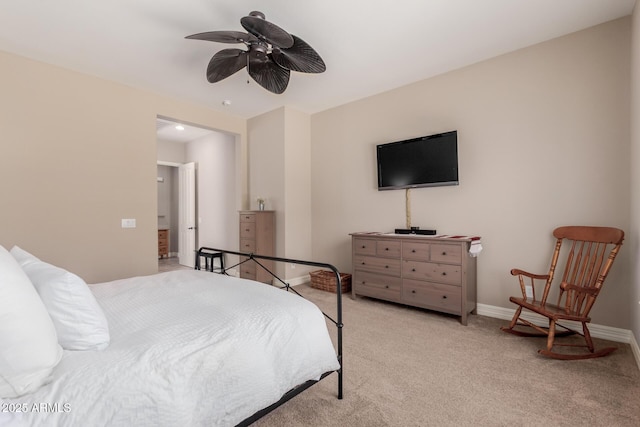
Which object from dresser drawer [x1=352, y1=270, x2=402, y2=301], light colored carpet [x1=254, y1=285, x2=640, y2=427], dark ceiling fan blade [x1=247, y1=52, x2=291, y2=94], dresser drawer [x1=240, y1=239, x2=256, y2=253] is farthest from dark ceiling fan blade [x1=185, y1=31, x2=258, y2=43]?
dresser drawer [x1=240, y1=239, x2=256, y2=253]

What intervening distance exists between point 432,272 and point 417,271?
0.55ft

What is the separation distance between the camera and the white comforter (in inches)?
39.0

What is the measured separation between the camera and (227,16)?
250cm

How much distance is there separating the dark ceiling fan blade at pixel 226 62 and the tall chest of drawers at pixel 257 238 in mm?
2243

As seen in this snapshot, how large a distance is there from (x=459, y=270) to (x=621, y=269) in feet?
4.16

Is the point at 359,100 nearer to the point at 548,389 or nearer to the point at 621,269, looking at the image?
the point at 621,269

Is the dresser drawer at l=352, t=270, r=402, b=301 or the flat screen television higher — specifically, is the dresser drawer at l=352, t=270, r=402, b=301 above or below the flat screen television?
below

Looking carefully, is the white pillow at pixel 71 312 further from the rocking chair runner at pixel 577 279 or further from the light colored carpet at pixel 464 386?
the rocking chair runner at pixel 577 279

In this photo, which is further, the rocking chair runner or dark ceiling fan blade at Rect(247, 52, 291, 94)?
dark ceiling fan blade at Rect(247, 52, 291, 94)

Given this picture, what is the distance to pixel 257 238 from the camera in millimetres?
4555

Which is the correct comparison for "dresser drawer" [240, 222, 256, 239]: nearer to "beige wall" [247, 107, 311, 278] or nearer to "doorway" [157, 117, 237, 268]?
"beige wall" [247, 107, 311, 278]

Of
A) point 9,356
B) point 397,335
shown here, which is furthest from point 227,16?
Result: point 397,335

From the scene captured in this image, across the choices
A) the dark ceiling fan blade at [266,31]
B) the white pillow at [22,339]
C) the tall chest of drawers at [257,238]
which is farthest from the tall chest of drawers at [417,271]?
the white pillow at [22,339]

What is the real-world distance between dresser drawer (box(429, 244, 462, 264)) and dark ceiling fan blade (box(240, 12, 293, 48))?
2.38 m
